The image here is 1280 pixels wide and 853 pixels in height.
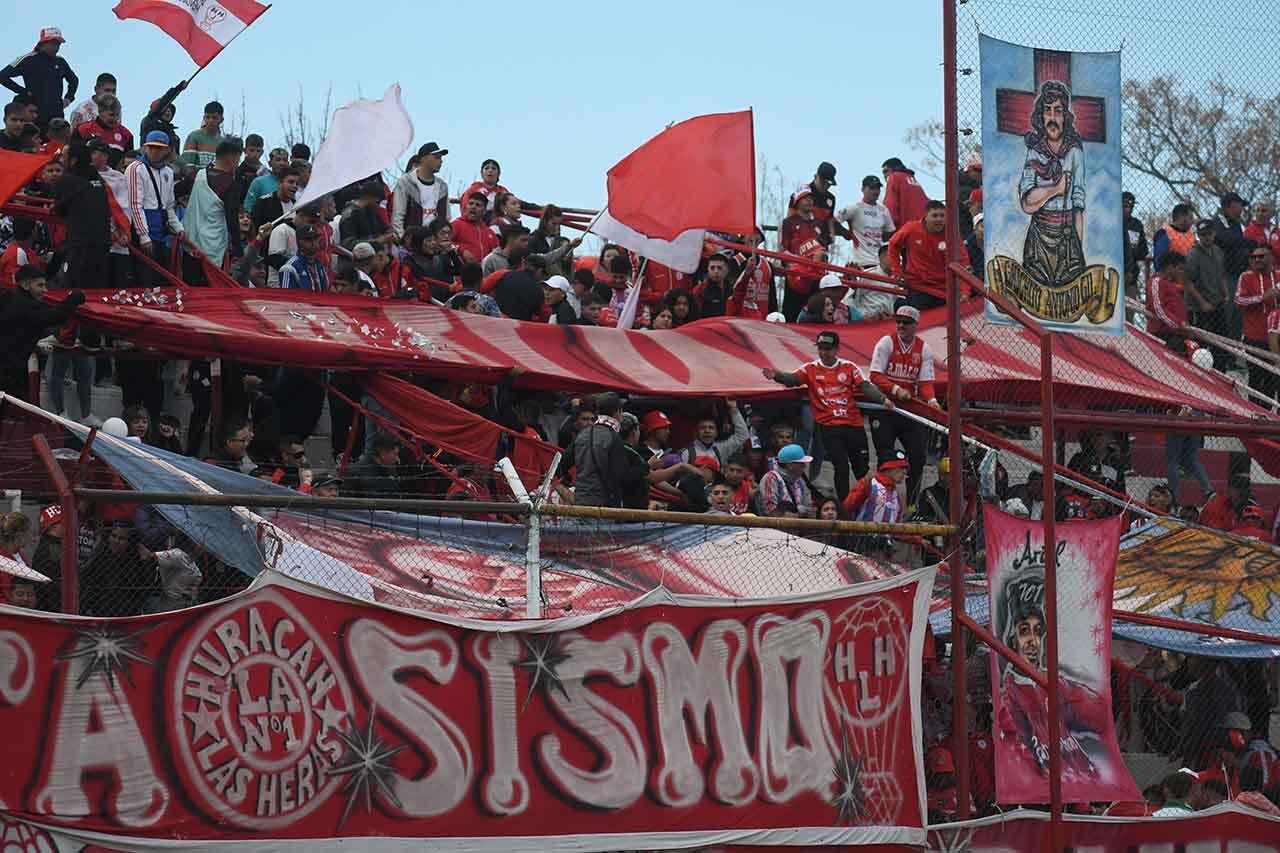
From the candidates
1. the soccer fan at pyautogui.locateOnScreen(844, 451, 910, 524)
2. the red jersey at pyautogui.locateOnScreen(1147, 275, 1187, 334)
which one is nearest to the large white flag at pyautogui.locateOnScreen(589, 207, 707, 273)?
the soccer fan at pyautogui.locateOnScreen(844, 451, 910, 524)

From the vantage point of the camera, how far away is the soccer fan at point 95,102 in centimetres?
1902

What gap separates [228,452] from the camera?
1388 cm

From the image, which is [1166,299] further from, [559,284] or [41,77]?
[41,77]

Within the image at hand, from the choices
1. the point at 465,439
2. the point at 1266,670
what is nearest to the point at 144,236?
the point at 465,439

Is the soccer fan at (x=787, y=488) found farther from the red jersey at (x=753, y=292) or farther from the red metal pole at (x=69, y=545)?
the red metal pole at (x=69, y=545)

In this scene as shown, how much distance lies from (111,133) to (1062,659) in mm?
11199

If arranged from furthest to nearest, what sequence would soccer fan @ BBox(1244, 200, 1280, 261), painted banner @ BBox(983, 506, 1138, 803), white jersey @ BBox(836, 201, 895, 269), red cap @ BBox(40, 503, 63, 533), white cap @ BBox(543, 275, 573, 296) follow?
white jersey @ BBox(836, 201, 895, 269), white cap @ BBox(543, 275, 573, 296), soccer fan @ BBox(1244, 200, 1280, 261), red cap @ BBox(40, 503, 63, 533), painted banner @ BBox(983, 506, 1138, 803)

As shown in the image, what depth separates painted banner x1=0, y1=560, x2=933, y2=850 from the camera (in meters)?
9.16

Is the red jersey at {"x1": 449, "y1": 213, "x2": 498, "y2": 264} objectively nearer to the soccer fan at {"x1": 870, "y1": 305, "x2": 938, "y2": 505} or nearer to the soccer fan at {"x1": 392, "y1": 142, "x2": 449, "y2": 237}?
the soccer fan at {"x1": 392, "y1": 142, "x2": 449, "y2": 237}

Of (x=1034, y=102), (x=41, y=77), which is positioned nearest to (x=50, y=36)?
(x=41, y=77)

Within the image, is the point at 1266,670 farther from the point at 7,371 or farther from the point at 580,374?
the point at 7,371

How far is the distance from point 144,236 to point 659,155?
4166 mm

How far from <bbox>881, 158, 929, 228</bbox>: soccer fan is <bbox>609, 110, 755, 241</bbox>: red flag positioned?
5.62m

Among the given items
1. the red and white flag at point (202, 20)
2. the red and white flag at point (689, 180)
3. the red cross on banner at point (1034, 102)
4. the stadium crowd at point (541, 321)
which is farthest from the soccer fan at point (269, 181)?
the red cross on banner at point (1034, 102)
